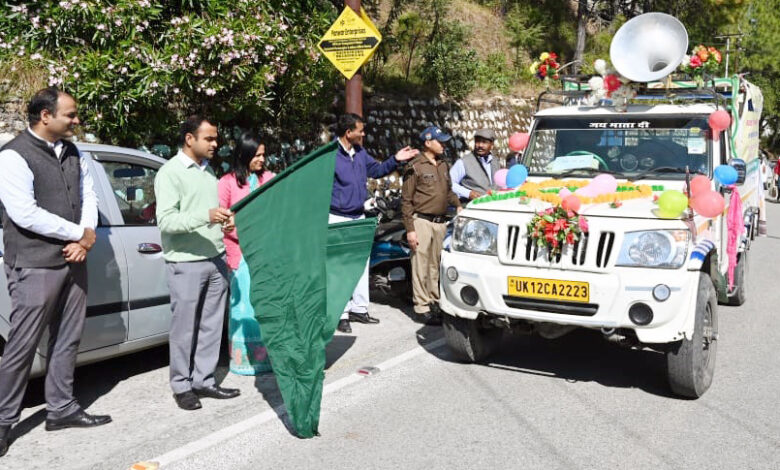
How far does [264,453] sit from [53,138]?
7.17 ft

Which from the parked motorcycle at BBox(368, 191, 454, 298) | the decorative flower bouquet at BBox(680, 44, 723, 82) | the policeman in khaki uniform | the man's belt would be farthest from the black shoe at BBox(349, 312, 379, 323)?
the decorative flower bouquet at BBox(680, 44, 723, 82)

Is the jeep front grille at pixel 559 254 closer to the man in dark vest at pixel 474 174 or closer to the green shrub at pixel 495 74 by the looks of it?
the man in dark vest at pixel 474 174

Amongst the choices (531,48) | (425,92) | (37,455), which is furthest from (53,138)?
Answer: (531,48)

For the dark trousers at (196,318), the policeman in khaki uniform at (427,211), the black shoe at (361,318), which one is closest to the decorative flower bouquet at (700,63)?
the policeman in khaki uniform at (427,211)

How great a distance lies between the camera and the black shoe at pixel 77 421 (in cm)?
456

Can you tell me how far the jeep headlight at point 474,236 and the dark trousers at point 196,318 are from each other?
1727 mm

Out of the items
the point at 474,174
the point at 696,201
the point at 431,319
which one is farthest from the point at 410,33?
the point at 696,201

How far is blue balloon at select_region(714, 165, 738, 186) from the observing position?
19.7 ft

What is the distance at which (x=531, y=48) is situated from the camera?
2589 cm

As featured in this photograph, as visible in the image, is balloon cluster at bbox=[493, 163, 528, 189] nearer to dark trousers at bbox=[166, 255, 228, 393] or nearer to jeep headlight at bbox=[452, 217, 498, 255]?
jeep headlight at bbox=[452, 217, 498, 255]

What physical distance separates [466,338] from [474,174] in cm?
248

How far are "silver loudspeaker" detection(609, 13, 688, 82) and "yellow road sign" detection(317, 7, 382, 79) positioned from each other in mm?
2990

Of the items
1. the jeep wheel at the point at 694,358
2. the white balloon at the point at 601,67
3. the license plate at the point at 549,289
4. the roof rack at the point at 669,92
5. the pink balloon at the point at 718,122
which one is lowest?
the jeep wheel at the point at 694,358

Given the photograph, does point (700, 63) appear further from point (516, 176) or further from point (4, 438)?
point (4, 438)
